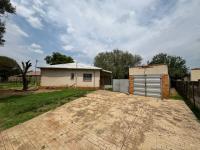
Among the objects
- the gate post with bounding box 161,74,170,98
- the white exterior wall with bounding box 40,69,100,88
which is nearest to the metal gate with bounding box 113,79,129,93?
the white exterior wall with bounding box 40,69,100,88

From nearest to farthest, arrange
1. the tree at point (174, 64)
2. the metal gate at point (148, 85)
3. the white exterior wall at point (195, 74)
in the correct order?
1. the metal gate at point (148, 85)
2. the white exterior wall at point (195, 74)
3. the tree at point (174, 64)

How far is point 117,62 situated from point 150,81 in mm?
22656

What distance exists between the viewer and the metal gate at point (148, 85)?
496 inches

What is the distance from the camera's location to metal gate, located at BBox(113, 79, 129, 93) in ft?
49.0

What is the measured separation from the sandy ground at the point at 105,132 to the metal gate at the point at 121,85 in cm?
834

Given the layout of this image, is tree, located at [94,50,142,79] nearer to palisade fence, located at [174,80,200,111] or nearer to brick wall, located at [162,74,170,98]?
brick wall, located at [162,74,170,98]

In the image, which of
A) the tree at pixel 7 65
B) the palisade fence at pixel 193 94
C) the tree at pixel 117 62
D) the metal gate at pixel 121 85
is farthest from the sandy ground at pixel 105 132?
the tree at pixel 7 65

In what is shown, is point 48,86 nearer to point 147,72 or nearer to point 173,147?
point 147,72

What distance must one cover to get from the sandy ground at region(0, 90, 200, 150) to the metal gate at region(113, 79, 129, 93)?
328 inches

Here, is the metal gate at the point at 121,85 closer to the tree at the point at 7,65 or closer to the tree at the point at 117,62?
the tree at the point at 117,62

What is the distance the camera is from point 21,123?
5965 millimetres

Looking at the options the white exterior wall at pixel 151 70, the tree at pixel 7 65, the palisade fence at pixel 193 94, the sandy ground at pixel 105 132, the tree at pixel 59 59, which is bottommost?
the sandy ground at pixel 105 132

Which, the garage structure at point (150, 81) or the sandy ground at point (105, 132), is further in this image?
the garage structure at point (150, 81)

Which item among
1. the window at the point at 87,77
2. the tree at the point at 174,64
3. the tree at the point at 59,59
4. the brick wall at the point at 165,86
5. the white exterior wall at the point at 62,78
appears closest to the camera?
the brick wall at the point at 165,86
